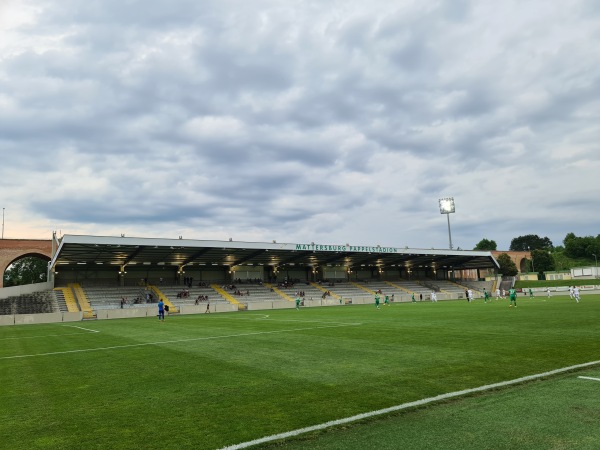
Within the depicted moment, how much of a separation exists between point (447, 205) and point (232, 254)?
48.5 m

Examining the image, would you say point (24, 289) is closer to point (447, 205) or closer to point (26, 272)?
point (26, 272)

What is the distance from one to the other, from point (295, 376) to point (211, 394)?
6.97ft

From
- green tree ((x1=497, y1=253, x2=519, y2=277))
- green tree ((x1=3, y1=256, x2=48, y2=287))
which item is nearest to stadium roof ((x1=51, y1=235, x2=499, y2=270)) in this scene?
green tree ((x1=497, y1=253, x2=519, y2=277))

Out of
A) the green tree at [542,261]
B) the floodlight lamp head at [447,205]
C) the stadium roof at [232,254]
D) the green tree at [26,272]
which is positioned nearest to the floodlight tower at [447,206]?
the floodlight lamp head at [447,205]

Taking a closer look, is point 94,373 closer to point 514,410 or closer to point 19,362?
point 19,362

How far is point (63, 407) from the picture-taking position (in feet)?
25.6

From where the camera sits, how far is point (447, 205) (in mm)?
86312

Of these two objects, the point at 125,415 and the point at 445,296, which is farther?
the point at 445,296

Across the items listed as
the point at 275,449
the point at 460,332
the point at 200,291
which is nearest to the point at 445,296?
the point at 200,291

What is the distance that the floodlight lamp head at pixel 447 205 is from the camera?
280ft

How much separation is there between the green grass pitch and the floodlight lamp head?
2817 inches

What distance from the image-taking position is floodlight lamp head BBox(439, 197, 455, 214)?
85.4 metres

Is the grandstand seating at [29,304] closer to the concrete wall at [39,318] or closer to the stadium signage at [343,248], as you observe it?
the concrete wall at [39,318]

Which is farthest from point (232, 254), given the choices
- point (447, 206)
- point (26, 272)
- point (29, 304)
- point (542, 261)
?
point (542, 261)
